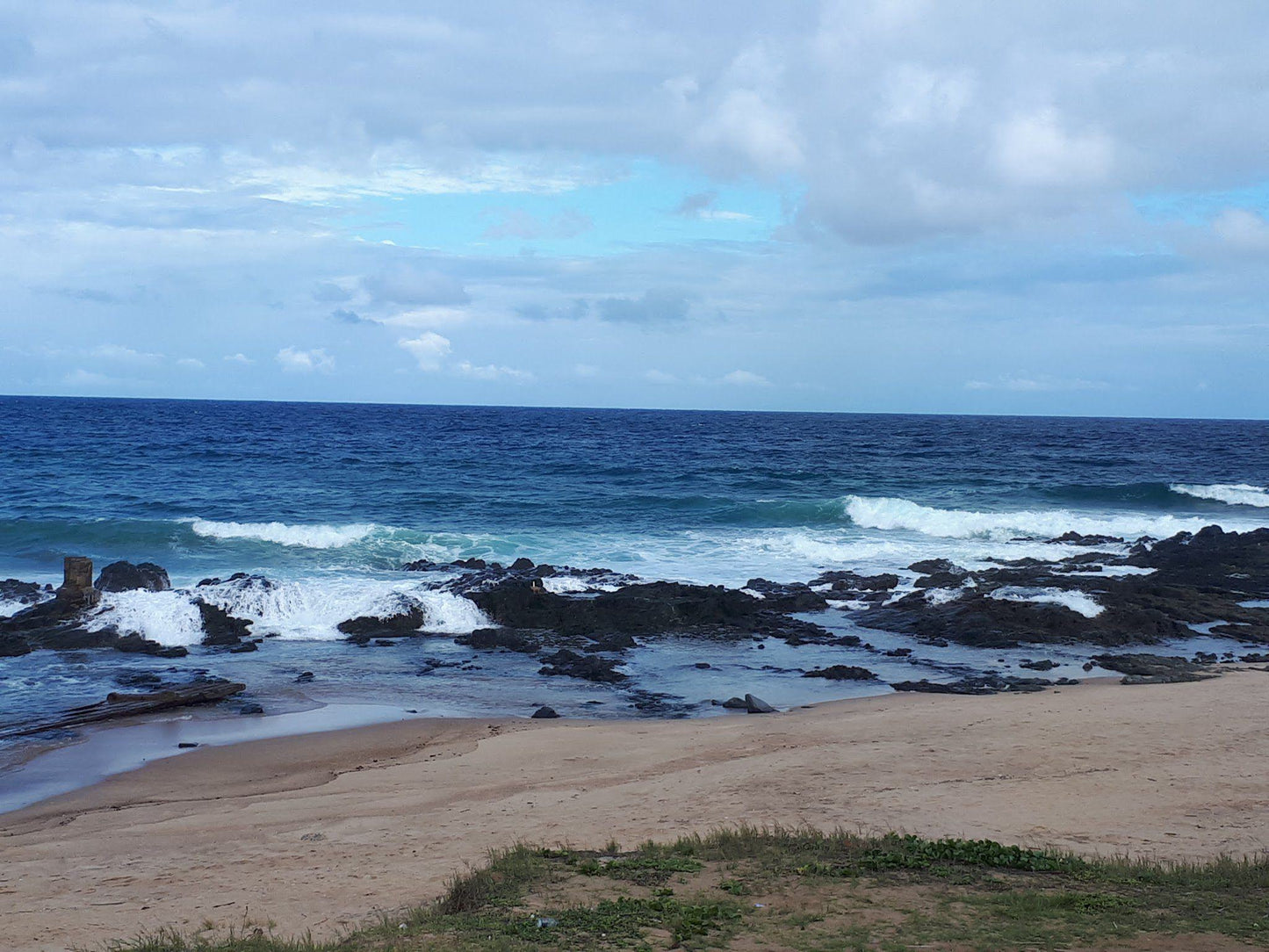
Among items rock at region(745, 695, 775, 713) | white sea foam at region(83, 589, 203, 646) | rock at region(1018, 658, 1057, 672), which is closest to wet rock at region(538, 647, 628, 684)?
rock at region(745, 695, 775, 713)

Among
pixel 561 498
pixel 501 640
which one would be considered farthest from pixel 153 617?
pixel 561 498

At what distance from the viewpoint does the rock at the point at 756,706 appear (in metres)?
14.8

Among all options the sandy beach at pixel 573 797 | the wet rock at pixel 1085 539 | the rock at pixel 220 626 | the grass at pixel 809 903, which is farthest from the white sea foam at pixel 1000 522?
the grass at pixel 809 903

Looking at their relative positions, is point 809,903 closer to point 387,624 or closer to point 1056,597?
point 387,624

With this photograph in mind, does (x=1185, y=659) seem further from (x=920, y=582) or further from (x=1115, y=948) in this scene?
(x=1115, y=948)

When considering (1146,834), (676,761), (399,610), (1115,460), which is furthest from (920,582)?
(1115,460)

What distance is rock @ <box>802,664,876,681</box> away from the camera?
1691 cm

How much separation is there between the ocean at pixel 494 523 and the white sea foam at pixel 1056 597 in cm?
307

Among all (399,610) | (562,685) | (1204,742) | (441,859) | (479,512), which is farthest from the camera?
(479,512)

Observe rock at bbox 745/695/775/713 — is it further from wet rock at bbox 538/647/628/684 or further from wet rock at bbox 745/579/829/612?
wet rock at bbox 745/579/829/612

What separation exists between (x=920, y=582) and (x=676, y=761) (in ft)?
46.6

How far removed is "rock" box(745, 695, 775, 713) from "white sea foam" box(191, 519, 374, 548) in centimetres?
1908

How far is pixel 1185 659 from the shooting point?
57.9 ft

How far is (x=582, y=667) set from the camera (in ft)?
57.9
